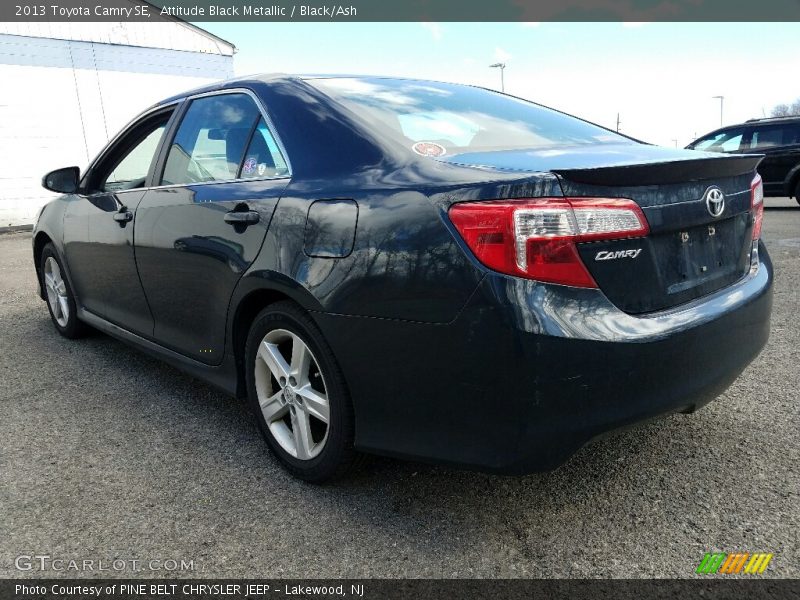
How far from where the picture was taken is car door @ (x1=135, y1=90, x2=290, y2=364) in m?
2.56

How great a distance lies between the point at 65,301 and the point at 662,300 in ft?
13.1

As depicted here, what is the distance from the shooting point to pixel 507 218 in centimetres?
181

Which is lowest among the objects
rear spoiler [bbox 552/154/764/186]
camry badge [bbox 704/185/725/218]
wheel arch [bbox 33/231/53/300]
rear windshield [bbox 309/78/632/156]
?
wheel arch [bbox 33/231/53/300]

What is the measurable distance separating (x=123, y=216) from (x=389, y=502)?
2.10m

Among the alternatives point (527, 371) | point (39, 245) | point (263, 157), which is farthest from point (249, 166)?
point (39, 245)

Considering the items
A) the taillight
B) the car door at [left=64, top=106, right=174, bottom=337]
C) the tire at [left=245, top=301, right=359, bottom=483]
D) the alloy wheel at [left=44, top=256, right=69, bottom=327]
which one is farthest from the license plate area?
the alloy wheel at [left=44, top=256, right=69, bottom=327]

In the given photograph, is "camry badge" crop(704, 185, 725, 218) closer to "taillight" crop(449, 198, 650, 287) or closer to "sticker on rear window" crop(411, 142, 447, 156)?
"taillight" crop(449, 198, 650, 287)

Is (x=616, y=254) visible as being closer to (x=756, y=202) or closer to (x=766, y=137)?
(x=756, y=202)

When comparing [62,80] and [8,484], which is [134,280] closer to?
[8,484]

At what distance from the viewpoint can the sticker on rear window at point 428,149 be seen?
85.3 inches

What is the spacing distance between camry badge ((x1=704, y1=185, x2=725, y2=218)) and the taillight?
490mm

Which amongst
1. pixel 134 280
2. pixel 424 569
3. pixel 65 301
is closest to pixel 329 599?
pixel 424 569

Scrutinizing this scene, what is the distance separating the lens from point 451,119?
265 cm

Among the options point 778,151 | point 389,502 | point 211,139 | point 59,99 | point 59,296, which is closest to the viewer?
point 389,502
